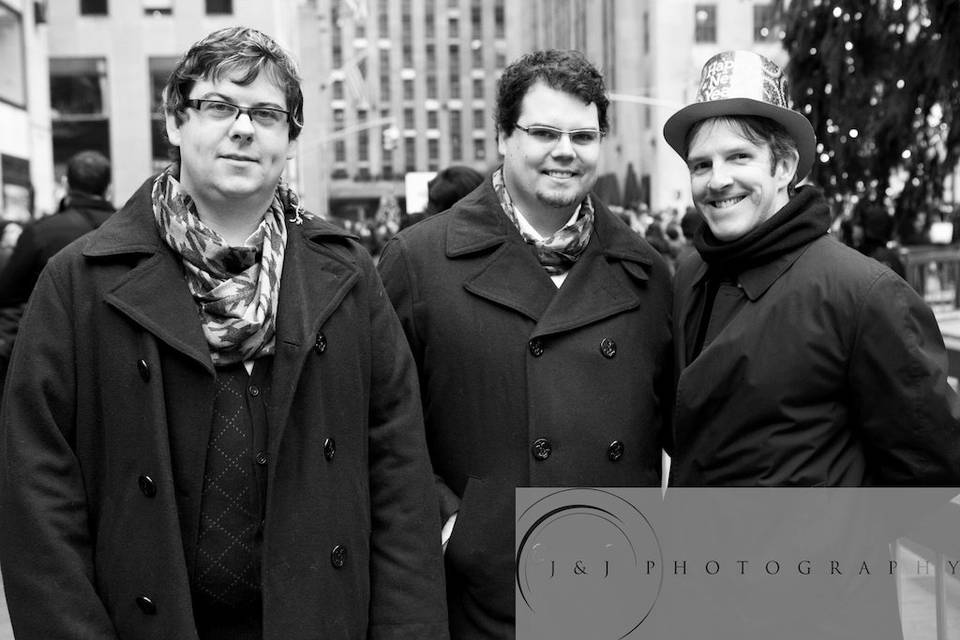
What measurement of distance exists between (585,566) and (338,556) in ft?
2.62

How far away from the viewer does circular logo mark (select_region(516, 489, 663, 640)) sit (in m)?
3.24

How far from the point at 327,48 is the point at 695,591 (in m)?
126

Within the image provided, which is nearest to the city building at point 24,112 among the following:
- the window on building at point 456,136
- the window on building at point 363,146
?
the window on building at point 363,146

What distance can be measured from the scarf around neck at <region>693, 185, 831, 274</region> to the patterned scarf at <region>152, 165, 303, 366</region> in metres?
1.14

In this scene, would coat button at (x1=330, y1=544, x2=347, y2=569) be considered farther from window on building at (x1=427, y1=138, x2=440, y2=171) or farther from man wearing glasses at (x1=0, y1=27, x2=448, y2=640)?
window on building at (x1=427, y1=138, x2=440, y2=171)

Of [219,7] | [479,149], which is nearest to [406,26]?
[479,149]

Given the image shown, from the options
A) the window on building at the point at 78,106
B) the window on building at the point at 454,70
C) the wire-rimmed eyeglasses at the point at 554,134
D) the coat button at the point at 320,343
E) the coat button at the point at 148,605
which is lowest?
the coat button at the point at 148,605

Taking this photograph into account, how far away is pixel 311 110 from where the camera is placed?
2571 inches

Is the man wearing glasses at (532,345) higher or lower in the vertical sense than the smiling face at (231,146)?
lower

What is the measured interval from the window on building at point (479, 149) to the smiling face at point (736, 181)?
12178cm

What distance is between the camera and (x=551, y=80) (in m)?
3.56

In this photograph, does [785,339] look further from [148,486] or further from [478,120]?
[478,120]

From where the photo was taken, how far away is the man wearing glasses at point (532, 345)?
3.55 m

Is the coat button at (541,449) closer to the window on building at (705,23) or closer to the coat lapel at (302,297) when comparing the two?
the coat lapel at (302,297)
